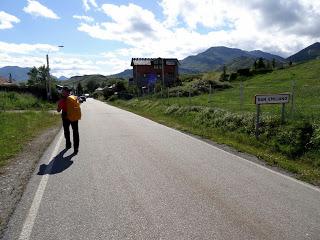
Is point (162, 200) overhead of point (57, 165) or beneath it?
overhead

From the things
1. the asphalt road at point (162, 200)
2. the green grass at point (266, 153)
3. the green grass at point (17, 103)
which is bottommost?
the green grass at point (17, 103)

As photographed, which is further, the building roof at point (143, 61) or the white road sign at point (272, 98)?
the building roof at point (143, 61)

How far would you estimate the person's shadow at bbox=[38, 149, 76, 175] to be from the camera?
947cm

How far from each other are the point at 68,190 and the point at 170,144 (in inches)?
249

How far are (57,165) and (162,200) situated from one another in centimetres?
408

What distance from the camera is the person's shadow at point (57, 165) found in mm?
9469

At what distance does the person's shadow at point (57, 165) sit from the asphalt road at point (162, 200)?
24mm

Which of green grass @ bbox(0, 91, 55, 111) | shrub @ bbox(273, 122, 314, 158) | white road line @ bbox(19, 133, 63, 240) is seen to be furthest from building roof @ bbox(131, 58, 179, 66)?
white road line @ bbox(19, 133, 63, 240)

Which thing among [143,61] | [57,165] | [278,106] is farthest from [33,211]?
[143,61]

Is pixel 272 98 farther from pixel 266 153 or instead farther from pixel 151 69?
pixel 151 69

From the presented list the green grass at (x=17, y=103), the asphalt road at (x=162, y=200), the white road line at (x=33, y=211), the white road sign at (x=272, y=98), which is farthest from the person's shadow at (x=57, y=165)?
the green grass at (x=17, y=103)

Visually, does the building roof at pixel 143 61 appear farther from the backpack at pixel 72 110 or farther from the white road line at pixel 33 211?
the white road line at pixel 33 211

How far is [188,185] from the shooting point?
26.2 feet

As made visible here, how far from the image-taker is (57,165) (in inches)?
402
